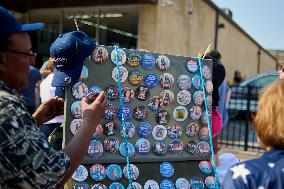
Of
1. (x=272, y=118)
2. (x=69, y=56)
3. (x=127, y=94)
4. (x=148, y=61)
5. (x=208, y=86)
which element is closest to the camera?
(x=272, y=118)

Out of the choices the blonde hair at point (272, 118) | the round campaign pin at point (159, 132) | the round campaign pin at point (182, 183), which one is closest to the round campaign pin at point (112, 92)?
the round campaign pin at point (159, 132)

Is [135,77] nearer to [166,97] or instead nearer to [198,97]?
[166,97]

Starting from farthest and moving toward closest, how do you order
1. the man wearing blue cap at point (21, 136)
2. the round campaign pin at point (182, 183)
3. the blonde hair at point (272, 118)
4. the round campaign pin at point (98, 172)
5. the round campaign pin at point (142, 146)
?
the round campaign pin at point (182, 183) → the round campaign pin at point (142, 146) → the round campaign pin at point (98, 172) → the blonde hair at point (272, 118) → the man wearing blue cap at point (21, 136)

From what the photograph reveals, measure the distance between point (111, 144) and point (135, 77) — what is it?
42cm

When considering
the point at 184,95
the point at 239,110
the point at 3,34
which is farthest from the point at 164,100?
the point at 239,110

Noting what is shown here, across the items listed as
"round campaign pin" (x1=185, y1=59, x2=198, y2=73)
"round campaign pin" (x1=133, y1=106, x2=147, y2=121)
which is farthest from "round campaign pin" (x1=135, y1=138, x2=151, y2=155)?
"round campaign pin" (x1=185, y1=59, x2=198, y2=73)

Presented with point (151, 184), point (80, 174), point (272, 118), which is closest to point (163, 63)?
point (151, 184)

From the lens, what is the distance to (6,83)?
1672 mm

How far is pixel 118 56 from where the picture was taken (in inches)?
93.7

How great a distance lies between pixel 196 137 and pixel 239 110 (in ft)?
25.1

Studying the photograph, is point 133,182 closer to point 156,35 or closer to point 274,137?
point 274,137

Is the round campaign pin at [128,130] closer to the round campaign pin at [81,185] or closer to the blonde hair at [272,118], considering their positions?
the round campaign pin at [81,185]

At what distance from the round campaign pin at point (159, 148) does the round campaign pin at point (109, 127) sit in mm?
296

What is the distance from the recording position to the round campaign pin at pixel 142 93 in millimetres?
2430
